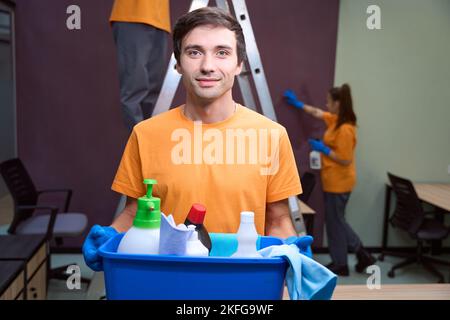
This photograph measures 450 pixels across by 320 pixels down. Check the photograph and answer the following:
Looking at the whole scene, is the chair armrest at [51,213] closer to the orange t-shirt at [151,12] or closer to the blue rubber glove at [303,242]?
the orange t-shirt at [151,12]

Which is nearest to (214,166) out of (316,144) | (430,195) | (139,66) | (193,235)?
(193,235)

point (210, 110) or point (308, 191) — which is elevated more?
point (210, 110)

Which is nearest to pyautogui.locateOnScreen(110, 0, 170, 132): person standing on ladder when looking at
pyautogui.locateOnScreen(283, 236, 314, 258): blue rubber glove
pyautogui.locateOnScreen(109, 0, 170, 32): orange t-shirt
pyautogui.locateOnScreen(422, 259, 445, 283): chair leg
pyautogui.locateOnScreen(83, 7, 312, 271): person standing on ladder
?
pyautogui.locateOnScreen(109, 0, 170, 32): orange t-shirt

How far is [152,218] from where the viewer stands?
29.0 inches

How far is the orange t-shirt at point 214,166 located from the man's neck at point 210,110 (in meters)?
0.01

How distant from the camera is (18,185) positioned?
188cm

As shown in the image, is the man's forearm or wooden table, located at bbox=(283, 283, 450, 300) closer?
the man's forearm

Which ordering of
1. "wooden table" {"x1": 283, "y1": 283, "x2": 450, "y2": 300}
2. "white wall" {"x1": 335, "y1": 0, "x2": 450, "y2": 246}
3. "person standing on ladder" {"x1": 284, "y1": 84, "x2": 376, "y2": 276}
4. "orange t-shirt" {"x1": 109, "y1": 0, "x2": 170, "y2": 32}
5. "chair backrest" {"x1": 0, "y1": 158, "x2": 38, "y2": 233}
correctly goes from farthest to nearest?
1. "person standing on ladder" {"x1": 284, "y1": 84, "x2": 376, "y2": 276}
2. "chair backrest" {"x1": 0, "y1": 158, "x2": 38, "y2": 233}
3. "white wall" {"x1": 335, "y1": 0, "x2": 450, "y2": 246}
4. "wooden table" {"x1": 283, "y1": 283, "x2": 450, "y2": 300}
5. "orange t-shirt" {"x1": 109, "y1": 0, "x2": 170, "y2": 32}

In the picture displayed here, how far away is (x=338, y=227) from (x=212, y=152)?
942mm

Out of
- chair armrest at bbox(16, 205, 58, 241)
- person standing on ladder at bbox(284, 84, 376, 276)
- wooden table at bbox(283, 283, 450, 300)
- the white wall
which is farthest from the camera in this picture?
chair armrest at bbox(16, 205, 58, 241)

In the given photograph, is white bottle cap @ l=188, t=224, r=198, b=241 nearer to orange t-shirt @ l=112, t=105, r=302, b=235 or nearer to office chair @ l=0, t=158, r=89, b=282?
orange t-shirt @ l=112, t=105, r=302, b=235

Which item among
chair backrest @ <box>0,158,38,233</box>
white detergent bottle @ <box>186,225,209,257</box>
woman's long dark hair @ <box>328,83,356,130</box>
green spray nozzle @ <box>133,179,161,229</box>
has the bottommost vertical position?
chair backrest @ <box>0,158,38,233</box>

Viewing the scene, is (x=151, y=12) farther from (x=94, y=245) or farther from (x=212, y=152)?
(x=94, y=245)

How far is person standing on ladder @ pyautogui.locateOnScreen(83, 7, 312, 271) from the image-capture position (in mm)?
931
